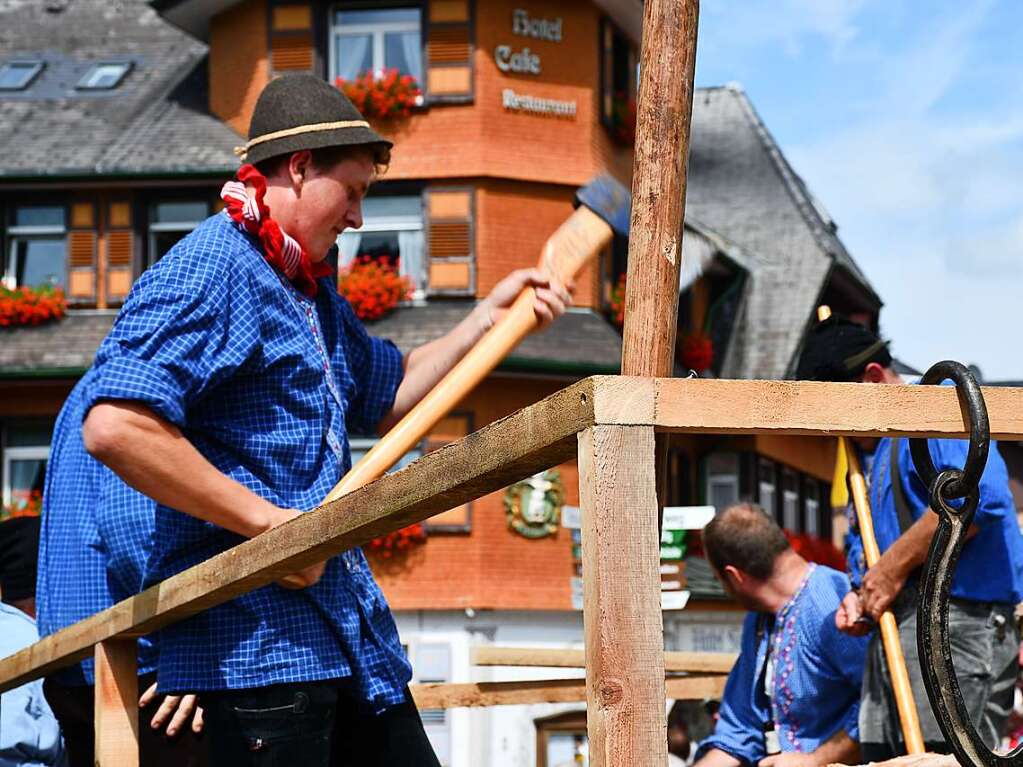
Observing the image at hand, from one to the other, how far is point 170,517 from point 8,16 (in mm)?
27174


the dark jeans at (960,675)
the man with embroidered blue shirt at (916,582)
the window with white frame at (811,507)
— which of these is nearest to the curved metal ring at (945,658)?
the man with embroidered blue shirt at (916,582)

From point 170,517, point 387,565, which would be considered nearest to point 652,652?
point 170,517

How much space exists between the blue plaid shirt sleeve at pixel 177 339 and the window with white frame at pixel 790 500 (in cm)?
2855

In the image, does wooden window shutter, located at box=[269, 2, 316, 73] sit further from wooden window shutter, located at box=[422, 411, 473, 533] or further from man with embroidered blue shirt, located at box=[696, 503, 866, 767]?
man with embroidered blue shirt, located at box=[696, 503, 866, 767]

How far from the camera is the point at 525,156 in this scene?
24.0m

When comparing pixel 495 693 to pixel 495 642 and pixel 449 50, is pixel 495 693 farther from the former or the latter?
pixel 449 50

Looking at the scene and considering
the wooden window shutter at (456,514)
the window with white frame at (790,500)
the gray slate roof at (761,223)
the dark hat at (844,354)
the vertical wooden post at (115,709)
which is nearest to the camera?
the vertical wooden post at (115,709)

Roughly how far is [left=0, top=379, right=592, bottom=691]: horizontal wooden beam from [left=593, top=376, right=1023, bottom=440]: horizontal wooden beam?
0.05m

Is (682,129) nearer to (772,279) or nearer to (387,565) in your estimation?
(387,565)

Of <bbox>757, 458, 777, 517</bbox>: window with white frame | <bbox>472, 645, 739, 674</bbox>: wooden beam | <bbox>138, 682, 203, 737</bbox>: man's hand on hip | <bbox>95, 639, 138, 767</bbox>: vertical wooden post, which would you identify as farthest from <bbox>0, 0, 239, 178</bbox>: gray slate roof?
<bbox>95, 639, 138, 767</bbox>: vertical wooden post

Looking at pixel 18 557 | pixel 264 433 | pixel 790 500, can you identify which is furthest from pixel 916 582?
pixel 790 500

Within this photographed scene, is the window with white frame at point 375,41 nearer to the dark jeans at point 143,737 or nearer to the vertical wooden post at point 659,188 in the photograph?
the dark jeans at point 143,737

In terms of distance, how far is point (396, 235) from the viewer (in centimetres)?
2419

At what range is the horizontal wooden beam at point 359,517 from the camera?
1.96m
